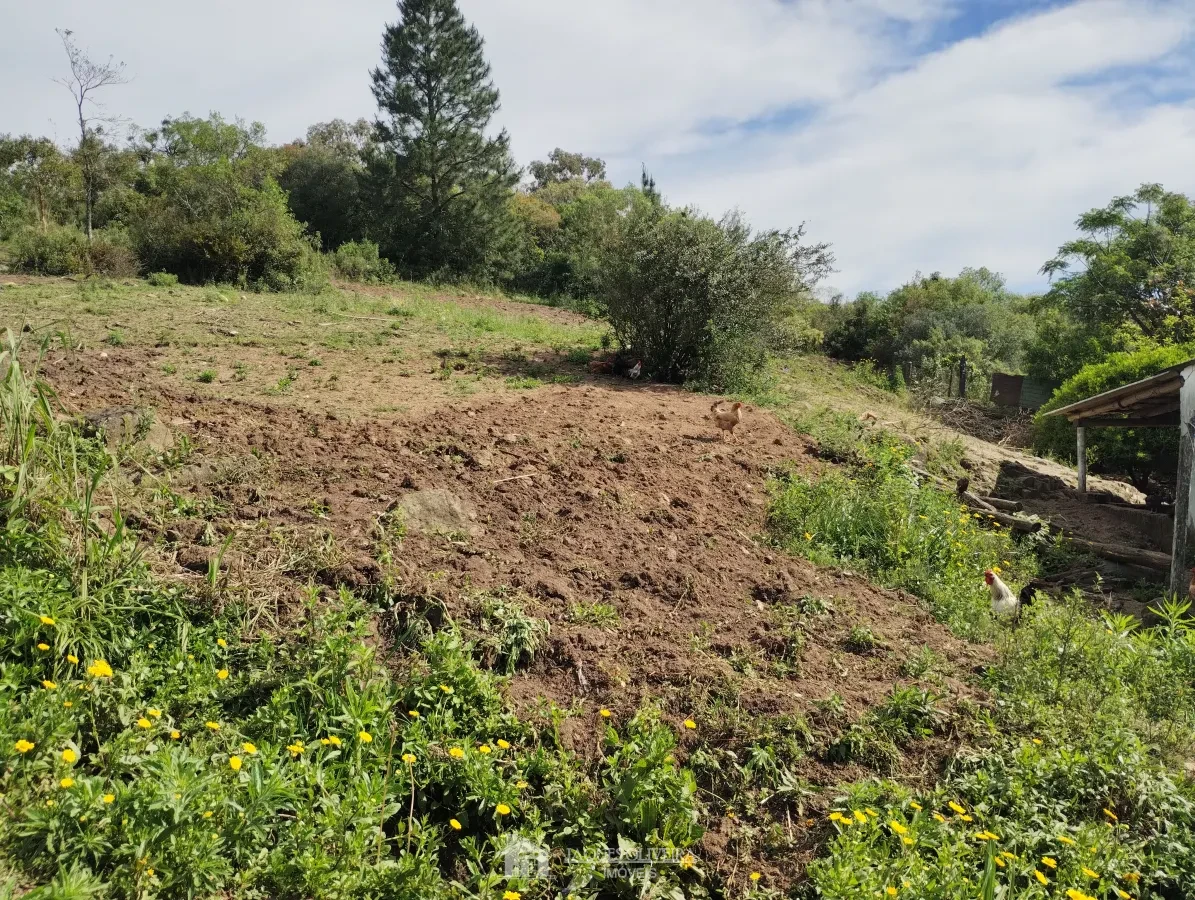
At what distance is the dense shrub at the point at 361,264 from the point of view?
20062mm

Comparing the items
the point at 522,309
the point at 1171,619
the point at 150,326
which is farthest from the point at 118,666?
the point at 522,309

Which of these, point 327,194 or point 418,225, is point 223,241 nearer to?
point 418,225

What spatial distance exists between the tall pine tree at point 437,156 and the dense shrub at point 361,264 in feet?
15.6

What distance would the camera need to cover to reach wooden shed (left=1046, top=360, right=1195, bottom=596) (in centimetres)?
686

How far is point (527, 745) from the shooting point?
3174 millimetres

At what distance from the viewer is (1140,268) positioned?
19.7 metres

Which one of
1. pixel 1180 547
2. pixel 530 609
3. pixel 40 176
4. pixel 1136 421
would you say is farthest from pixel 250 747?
pixel 40 176

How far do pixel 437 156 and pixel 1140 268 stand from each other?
69.6ft

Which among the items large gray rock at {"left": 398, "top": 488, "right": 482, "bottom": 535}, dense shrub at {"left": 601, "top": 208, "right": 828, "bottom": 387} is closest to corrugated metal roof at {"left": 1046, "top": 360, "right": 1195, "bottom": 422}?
dense shrub at {"left": 601, "top": 208, "right": 828, "bottom": 387}

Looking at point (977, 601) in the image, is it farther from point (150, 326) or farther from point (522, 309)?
point (522, 309)

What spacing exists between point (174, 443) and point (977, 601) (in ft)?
16.5

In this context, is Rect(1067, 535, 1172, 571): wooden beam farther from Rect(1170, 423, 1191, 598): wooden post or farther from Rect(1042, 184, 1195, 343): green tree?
Rect(1042, 184, 1195, 343): green tree

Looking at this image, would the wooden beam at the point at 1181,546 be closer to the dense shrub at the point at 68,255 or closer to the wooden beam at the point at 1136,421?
the wooden beam at the point at 1136,421

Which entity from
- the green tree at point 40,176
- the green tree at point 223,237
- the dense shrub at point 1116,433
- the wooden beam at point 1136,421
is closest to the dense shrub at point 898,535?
the wooden beam at point 1136,421
